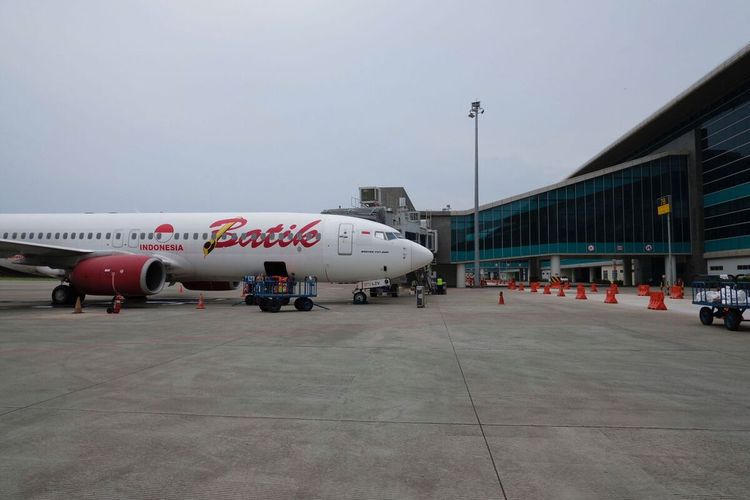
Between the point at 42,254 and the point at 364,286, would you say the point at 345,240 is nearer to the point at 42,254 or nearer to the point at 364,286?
the point at 364,286

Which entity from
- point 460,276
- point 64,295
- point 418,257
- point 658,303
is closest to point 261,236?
point 418,257

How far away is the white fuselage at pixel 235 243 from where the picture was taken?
18844 mm

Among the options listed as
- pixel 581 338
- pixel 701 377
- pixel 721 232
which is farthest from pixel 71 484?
pixel 721 232

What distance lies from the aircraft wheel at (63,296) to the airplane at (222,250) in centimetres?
3

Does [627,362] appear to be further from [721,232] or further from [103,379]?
[721,232]

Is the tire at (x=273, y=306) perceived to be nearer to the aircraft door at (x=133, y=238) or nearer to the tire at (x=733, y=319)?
the aircraft door at (x=133, y=238)

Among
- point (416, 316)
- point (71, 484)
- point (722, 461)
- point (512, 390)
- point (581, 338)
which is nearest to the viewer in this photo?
point (71, 484)

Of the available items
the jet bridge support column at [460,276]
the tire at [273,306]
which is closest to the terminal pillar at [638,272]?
the jet bridge support column at [460,276]

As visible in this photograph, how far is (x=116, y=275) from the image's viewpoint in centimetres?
1720

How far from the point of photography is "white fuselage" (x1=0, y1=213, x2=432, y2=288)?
61.8 ft

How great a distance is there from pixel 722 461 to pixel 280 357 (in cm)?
600

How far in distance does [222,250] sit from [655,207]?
42.7 m

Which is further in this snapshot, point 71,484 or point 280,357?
point 280,357

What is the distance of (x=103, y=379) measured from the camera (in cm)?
621
